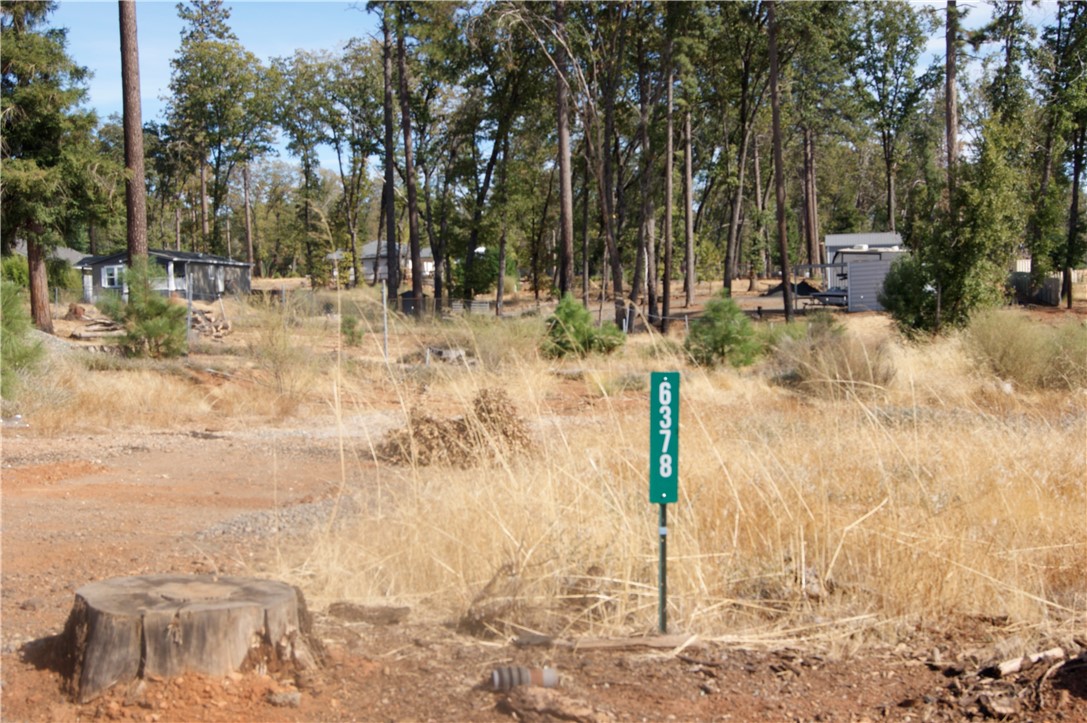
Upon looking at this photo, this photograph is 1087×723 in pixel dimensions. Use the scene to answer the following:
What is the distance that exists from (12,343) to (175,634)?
324 inches

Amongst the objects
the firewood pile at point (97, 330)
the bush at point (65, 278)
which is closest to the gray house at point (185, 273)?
the bush at point (65, 278)

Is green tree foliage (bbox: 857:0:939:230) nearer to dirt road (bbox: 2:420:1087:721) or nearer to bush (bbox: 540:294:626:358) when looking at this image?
bush (bbox: 540:294:626:358)

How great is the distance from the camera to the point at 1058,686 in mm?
4734

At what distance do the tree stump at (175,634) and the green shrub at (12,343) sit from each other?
24.1 ft

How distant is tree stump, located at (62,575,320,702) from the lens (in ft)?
13.6

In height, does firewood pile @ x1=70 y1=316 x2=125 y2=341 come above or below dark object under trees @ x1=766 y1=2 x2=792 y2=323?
below

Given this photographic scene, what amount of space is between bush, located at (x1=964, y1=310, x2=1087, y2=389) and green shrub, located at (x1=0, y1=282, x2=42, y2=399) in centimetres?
1433

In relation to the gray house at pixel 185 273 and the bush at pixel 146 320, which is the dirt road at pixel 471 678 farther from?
the gray house at pixel 185 273

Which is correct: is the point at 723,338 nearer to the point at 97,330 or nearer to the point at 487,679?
the point at 487,679

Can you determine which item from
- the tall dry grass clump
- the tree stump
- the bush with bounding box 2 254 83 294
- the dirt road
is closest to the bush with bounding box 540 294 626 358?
the tall dry grass clump

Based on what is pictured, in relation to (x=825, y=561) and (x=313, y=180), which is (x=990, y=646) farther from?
(x=313, y=180)

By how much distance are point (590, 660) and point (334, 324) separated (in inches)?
657

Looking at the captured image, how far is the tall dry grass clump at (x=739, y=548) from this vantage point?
547 cm

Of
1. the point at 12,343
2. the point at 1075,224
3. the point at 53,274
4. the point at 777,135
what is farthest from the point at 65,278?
the point at 1075,224
